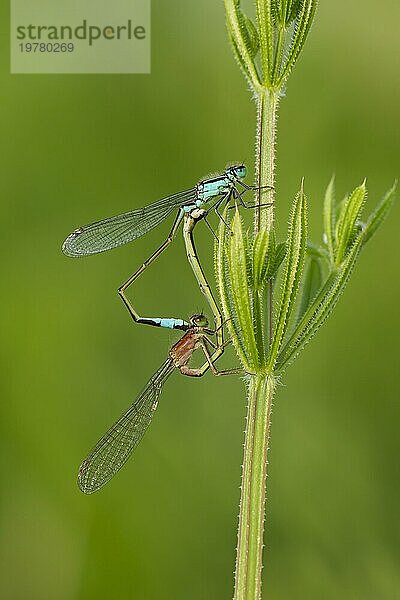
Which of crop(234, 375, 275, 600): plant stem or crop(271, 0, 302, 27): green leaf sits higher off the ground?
crop(271, 0, 302, 27): green leaf

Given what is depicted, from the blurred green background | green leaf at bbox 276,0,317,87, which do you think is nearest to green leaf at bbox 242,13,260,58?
green leaf at bbox 276,0,317,87

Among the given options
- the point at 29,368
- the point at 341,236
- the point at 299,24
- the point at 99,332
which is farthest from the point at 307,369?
the point at 299,24

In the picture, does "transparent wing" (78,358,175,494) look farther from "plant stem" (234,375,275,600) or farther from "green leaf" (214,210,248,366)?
"plant stem" (234,375,275,600)

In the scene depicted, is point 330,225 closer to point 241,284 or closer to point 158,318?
point 241,284

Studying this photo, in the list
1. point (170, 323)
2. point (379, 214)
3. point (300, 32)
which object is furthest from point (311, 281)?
point (170, 323)

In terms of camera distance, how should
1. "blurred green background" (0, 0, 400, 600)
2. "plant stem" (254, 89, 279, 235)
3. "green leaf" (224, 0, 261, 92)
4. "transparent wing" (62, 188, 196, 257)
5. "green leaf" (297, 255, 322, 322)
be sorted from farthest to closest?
"blurred green background" (0, 0, 400, 600) < "transparent wing" (62, 188, 196, 257) < "green leaf" (297, 255, 322, 322) < "green leaf" (224, 0, 261, 92) < "plant stem" (254, 89, 279, 235)

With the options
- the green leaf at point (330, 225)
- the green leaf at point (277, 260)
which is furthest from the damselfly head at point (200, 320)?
the green leaf at point (277, 260)

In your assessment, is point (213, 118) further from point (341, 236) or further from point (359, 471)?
point (341, 236)
